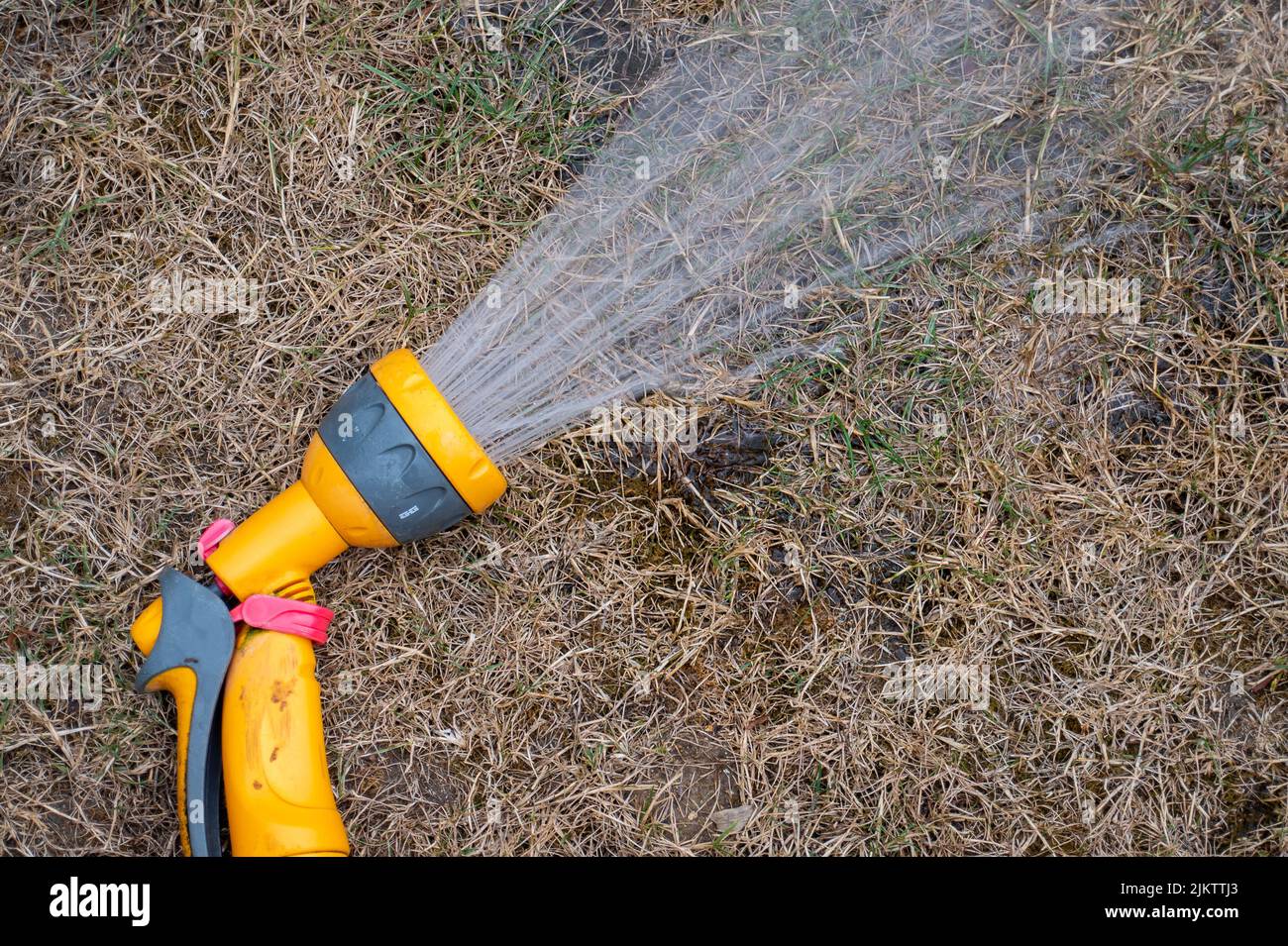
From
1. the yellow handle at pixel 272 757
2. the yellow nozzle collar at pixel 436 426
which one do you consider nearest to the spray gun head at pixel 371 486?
the yellow nozzle collar at pixel 436 426

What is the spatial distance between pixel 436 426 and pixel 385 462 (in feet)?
0.43

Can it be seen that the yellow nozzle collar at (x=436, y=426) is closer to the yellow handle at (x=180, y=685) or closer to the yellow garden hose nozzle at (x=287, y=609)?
the yellow garden hose nozzle at (x=287, y=609)

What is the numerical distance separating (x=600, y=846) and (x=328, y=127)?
192 centimetres

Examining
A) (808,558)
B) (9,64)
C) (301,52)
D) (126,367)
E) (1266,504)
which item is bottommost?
(1266,504)

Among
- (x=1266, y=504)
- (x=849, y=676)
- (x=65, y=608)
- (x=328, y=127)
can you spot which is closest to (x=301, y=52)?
(x=328, y=127)

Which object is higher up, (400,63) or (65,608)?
(400,63)

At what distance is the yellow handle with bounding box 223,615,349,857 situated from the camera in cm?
175

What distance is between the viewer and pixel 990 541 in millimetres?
2170

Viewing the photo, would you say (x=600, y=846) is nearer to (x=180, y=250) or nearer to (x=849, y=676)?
(x=849, y=676)

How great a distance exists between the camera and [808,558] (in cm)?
216

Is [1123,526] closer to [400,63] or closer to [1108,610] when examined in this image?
[1108,610]

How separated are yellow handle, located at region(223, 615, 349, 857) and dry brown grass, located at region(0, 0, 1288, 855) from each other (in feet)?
1.03

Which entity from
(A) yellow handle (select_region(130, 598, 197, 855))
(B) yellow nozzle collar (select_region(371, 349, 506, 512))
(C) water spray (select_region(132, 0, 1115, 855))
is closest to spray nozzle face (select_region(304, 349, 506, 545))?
(B) yellow nozzle collar (select_region(371, 349, 506, 512))

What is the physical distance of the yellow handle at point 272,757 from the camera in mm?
1748
